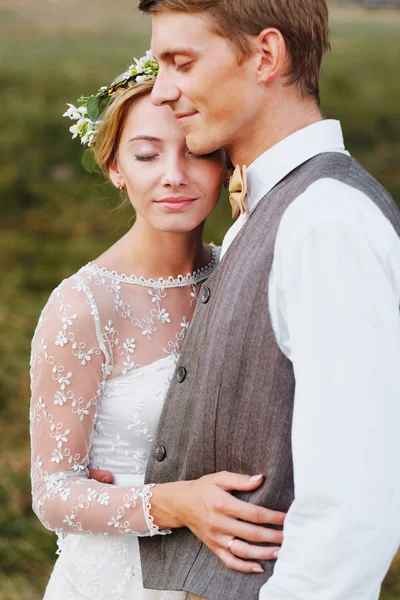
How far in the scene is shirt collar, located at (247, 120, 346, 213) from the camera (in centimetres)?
171

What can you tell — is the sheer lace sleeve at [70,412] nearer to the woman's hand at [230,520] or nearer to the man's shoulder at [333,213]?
the woman's hand at [230,520]

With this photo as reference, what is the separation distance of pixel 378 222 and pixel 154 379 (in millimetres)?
832

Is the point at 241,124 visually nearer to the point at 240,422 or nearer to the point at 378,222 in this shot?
the point at 378,222

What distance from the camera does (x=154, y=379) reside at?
2.17 metres

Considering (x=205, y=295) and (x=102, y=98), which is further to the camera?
(x=102, y=98)

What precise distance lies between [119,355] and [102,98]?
673 millimetres

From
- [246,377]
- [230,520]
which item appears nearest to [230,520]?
[230,520]

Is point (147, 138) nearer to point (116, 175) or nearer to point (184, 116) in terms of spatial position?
point (116, 175)

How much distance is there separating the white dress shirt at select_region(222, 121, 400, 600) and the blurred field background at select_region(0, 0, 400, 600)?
527cm

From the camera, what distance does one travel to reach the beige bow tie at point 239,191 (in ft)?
5.80

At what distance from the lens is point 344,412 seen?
1.42m

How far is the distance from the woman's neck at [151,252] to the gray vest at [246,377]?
45cm

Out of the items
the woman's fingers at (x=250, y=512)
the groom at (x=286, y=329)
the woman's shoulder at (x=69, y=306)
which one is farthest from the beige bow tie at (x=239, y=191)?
the woman's fingers at (x=250, y=512)

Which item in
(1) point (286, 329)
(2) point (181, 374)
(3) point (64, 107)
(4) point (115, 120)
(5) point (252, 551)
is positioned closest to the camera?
(1) point (286, 329)
